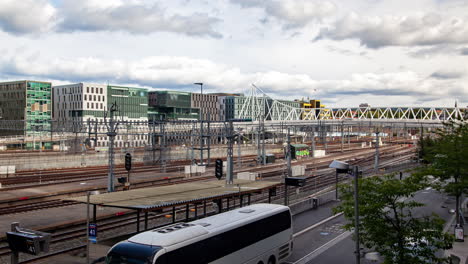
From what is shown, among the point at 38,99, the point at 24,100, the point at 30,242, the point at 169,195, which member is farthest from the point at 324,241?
the point at 24,100

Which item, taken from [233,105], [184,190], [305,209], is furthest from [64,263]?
[233,105]

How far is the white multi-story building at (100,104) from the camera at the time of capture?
4459 inches

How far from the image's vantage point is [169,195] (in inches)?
954

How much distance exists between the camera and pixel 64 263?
787 inches

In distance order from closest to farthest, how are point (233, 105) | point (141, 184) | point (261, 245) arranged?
point (261, 245)
point (141, 184)
point (233, 105)

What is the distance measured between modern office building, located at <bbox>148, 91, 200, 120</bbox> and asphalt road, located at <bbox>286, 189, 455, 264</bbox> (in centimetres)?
10750

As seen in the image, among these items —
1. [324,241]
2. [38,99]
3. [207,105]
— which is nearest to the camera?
[324,241]

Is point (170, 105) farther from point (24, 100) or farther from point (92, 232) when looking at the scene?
point (92, 232)

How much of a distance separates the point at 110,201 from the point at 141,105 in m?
108

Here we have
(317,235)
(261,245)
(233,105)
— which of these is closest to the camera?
(261,245)

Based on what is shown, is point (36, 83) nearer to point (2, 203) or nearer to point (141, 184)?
point (141, 184)

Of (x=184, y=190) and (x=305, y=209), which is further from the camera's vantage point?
(x=305, y=209)

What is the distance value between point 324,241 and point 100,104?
334 feet

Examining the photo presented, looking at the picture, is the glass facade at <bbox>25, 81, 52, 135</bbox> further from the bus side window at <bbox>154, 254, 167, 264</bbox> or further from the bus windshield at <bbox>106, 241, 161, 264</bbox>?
the bus side window at <bbox>154, 254, 167, 264</bbox>
